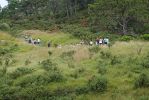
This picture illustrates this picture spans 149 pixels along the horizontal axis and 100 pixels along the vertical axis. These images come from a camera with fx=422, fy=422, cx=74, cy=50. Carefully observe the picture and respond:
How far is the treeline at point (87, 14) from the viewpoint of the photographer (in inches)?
2354

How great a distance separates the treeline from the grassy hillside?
23.7m

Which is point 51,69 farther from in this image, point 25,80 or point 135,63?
point 135,63

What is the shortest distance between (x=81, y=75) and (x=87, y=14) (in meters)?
54.2

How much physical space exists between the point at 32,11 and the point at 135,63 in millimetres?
70324

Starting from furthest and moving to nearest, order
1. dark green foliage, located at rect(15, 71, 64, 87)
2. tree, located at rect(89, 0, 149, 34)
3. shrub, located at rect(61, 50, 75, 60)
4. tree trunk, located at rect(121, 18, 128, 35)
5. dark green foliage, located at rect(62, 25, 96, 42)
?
tree trunk, located at rect(121, 18, 128, 35) < tree, located at rect(89, 0, 149, 34) < dark green foliage, located at rect(62, 25, 96, 42) < shrub, located at rect(61, 50, 75, 60) < dark green foliage, located at rect(15, 71, 64, 87)

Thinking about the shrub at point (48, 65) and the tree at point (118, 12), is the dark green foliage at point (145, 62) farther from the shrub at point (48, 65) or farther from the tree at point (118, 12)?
the tree at point (118, 12)

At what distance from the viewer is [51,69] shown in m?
29.8

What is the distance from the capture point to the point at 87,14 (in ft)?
268

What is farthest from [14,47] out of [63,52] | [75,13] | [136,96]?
[75,13]

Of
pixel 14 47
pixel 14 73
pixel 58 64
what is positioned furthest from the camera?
A: pixel 14 47

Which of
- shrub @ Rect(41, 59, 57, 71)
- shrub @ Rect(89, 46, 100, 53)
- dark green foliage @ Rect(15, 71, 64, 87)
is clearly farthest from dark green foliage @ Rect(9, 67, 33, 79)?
shrub @ Rect(89, 46, 100, 53)

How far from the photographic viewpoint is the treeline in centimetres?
5978

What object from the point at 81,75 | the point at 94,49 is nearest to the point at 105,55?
the point at 94,49

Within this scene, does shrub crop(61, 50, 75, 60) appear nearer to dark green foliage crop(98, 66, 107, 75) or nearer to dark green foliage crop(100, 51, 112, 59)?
dark green foliage crop(100, 51, 112, 59)
